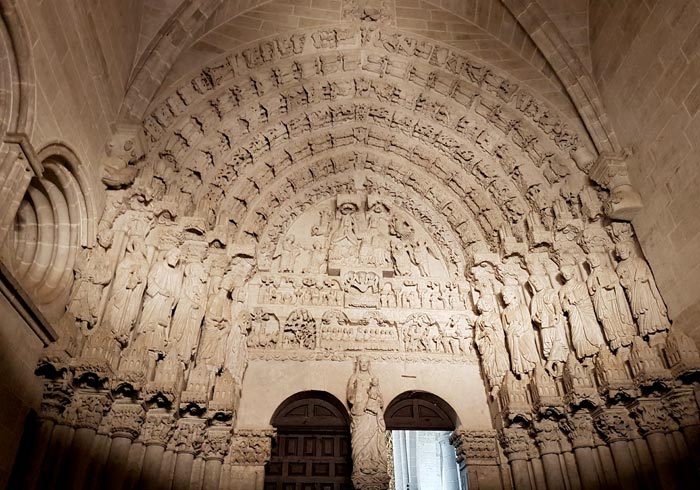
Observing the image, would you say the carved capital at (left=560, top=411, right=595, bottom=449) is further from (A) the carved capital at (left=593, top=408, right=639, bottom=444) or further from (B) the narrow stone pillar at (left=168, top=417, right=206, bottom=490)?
(B) the narrow stone pillar at (left=168, top=417, right=206, bottom=490)

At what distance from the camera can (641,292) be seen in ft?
21.6

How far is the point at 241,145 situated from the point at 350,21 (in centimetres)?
289

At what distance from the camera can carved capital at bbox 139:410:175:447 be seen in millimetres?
5902

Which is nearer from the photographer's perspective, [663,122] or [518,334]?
[663,122]

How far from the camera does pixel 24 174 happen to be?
472 centimetres

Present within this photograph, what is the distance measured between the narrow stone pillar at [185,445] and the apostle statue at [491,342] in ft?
13.5

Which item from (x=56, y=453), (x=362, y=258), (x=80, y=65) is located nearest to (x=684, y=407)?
(x=362, y=258)

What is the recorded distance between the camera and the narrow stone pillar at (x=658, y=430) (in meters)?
5.62

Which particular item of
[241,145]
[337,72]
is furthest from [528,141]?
[241,145]

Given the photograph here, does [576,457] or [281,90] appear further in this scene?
[281,90]

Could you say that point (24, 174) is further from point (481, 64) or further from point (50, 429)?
point (481, 64)

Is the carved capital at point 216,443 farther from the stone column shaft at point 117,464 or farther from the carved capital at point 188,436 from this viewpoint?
the stone column shaft at point 117,464

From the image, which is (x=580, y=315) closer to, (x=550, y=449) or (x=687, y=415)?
(x=687, y=415)

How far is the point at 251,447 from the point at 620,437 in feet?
15.3
